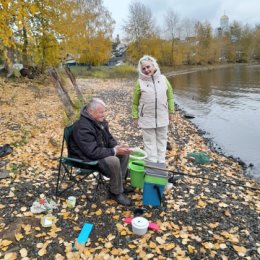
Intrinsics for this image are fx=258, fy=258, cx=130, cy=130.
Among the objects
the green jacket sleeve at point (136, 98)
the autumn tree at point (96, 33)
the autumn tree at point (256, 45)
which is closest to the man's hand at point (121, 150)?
the green jacket sleeve at point (136, 98)

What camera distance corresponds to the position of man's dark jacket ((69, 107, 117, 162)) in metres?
4.00

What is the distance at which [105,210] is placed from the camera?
4.21 metres

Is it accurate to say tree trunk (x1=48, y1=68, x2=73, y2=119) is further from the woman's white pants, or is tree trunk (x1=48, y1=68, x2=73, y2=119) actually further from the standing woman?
the woman's white pants

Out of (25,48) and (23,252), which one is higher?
(25,48)

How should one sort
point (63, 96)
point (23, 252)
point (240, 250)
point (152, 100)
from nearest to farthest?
point (23, 252)
point (240, 250)
point (152, 100)
point (63, 96)

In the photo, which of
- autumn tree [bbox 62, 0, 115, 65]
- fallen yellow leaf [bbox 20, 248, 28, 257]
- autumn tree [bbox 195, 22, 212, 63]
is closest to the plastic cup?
fallen yellow leaf [bbox 20, 248, 28, 257]

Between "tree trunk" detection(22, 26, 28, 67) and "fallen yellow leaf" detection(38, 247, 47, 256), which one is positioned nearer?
"fallen yellow leaf" detection(38, 247, 47, 256)

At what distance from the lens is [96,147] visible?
4078 millimetres

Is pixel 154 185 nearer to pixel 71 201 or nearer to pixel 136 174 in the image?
pixel 136 174

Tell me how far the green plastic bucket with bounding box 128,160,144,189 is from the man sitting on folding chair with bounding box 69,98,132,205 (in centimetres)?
41

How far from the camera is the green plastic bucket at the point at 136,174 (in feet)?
14.9

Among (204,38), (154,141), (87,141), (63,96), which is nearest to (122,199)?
(87,141)

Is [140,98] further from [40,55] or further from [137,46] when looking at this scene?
[137,46]

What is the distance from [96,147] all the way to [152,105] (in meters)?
1.38
